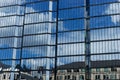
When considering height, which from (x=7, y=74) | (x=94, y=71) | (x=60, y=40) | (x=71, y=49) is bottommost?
(x=7, y=74)

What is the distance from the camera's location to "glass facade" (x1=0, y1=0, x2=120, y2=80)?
102000 mm

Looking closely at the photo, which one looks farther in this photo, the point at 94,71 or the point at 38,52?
the point at 38,52

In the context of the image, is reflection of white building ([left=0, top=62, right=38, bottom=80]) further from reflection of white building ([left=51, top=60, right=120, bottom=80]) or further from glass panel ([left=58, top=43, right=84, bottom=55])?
glass panel ([left=58, top=43, right=84, bottom=55])

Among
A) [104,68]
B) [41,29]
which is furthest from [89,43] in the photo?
[41,29]

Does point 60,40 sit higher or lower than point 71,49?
higher

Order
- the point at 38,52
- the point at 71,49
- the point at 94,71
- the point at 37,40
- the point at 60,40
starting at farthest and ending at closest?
the point at 37,40, the point at 38,52, the point at 60,40, the point at 71,49, the point at 94,71

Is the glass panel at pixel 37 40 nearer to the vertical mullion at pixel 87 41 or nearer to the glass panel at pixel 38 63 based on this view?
the glass panel at pixel 38 63

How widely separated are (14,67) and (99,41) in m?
34.5

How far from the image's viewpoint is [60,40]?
357ft

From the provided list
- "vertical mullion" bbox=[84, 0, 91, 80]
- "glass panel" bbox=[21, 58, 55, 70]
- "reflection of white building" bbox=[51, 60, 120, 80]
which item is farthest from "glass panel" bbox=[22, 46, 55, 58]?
"vertical mullion" bbox=[84, 0, 91, 80]

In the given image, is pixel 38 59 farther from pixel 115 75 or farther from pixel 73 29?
pixel 115 75

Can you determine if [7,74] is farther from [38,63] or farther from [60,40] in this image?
[60,40]

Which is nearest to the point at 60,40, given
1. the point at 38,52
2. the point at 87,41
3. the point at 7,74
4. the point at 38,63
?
the point at 38,52

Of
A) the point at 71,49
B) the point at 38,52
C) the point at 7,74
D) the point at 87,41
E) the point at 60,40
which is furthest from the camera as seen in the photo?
the point at 7,74
